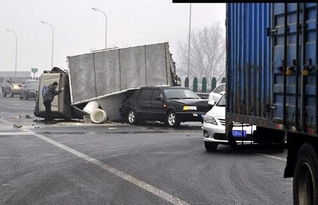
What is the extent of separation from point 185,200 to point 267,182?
2.16 metres

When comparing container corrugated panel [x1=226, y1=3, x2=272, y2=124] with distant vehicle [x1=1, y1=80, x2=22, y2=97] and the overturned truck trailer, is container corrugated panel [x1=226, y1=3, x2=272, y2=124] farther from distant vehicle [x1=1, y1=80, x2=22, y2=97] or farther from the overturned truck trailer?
distant vehicle [x1=1, y1=80, x2=22, y2=97]

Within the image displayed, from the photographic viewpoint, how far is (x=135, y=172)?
36.9 feet

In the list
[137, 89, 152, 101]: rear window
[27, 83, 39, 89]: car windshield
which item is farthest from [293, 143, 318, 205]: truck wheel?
[27, 83, 39, 89]: car windshield

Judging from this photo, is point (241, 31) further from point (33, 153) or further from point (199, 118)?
point (199, 118)

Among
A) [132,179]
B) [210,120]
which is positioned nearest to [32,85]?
[210,120]

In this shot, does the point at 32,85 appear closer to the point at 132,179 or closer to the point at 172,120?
the point at 172,120

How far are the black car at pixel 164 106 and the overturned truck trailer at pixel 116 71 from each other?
968mm

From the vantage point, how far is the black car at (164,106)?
913 inches

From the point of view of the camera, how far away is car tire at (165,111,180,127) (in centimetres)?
2339

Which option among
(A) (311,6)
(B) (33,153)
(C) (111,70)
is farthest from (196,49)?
(A) (311,6)

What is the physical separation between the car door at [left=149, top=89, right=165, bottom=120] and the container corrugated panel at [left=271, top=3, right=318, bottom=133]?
17790 mm

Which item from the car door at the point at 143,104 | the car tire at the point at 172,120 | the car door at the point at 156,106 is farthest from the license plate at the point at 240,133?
the car door at the point at 143,104

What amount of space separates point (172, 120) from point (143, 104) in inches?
73.6

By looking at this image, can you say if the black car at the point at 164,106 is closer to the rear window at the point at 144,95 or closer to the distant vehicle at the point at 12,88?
the rear window at the point at 144,95
